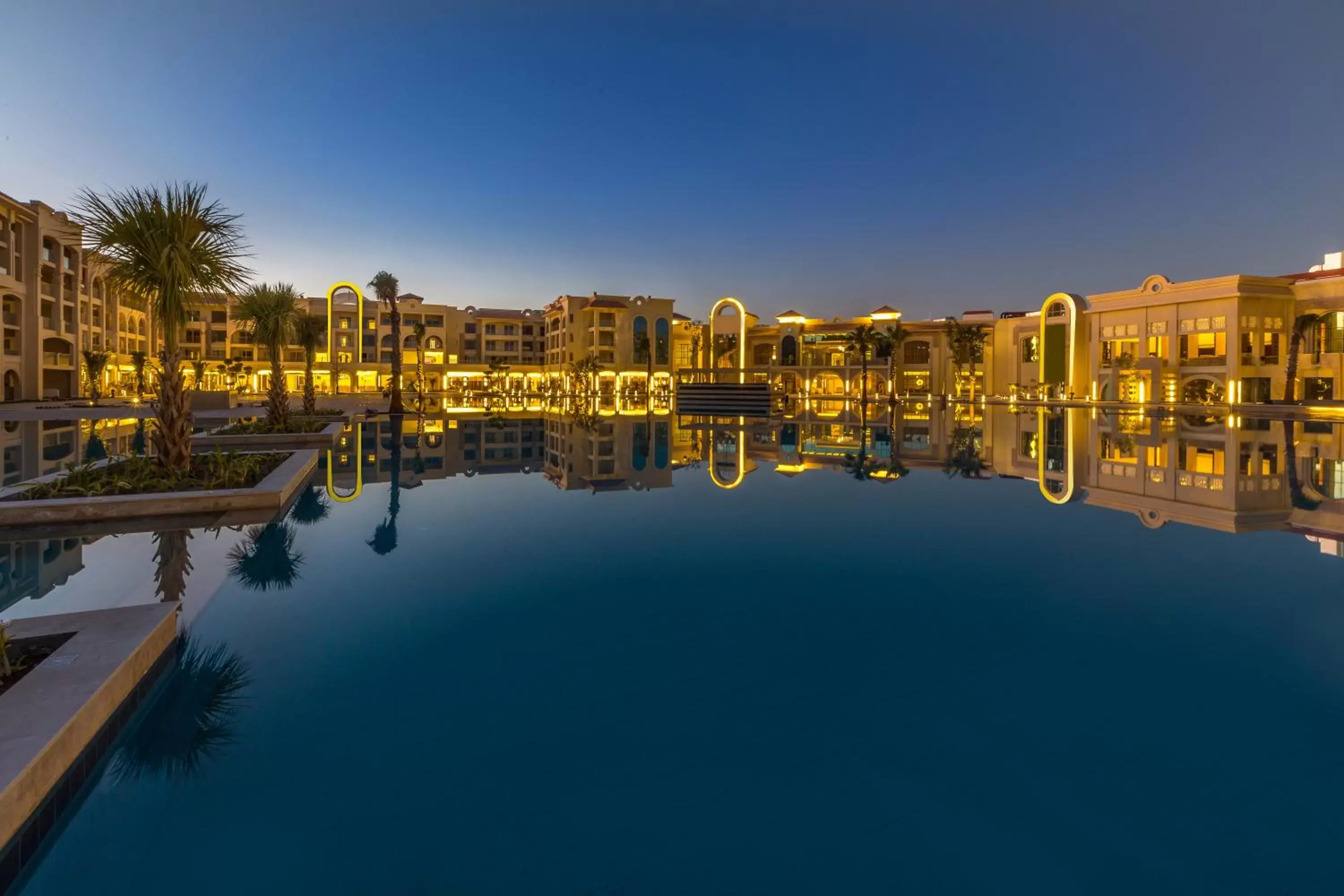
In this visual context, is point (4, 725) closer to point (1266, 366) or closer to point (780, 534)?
point (780, 534)

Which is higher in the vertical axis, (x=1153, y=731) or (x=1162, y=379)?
(x=1162, y=379)

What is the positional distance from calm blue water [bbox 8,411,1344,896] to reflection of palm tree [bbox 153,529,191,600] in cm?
16

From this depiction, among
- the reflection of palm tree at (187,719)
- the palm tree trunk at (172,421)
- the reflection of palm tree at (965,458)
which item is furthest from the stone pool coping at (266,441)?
the reflection of palm tree at (965,458)

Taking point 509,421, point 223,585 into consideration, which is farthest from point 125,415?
point 223,585

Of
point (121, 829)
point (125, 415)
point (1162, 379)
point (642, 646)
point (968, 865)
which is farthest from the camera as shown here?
point (1162, 379)

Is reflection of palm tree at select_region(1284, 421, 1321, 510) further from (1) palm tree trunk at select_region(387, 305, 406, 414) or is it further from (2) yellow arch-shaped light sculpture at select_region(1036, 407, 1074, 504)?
(1) palm tree trunk at select_region(387, 305, 406, 414)

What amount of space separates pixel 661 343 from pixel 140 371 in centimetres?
4869

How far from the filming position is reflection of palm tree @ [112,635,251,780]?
14.4 feet

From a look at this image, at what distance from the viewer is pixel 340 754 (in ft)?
14.6

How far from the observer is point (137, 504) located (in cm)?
1195

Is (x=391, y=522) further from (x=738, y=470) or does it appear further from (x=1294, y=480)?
(x=1294, y=480)

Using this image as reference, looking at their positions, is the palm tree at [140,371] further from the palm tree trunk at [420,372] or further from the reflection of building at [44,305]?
the palm tree trunk at [420,372]

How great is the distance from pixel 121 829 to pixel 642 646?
359 cm

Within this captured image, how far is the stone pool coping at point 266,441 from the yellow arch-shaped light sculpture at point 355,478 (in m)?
0.73
